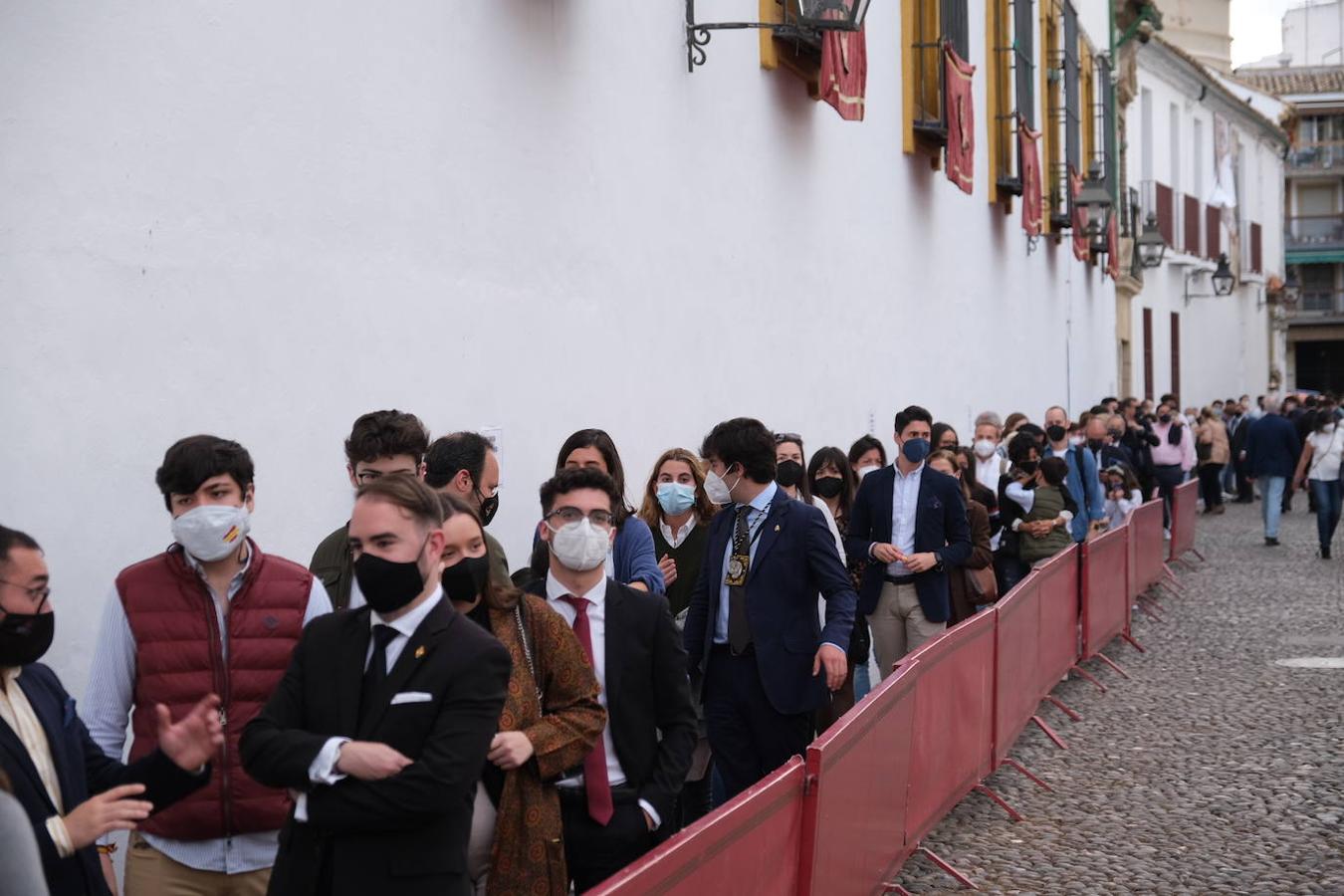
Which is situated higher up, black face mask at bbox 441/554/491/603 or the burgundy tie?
black face mask at bbox 441/554/491/603

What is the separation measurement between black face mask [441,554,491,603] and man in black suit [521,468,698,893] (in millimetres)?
449

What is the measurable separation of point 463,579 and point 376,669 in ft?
1.86

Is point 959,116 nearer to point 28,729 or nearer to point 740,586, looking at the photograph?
point 740,586

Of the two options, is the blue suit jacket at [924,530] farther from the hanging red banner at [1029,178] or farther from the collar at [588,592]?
the hanging red banner at [1029,178]

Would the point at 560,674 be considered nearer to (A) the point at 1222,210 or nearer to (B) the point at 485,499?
(B) the point at 485,499

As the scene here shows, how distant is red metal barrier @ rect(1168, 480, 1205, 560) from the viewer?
18.5 meters

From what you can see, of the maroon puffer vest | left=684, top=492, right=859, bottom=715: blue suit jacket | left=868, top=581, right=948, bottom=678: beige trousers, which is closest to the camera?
the maroon puffer vest

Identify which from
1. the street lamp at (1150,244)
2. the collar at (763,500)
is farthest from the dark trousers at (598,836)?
the street lamp at (1150,244)

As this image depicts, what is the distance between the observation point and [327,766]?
3285mm

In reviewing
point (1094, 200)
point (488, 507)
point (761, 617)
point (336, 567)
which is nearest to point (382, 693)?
point (336, 567)

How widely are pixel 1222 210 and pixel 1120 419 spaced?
25.6 metres

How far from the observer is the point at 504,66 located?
24.4 ft

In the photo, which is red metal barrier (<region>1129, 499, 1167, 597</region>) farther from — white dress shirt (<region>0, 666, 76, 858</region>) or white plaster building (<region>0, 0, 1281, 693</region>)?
white dress shirt (<region>0, 666, 76, 858</region>)

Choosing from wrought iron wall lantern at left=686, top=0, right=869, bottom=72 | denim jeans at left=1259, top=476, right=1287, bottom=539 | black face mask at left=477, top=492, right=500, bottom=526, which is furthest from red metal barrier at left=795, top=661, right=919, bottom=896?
denim jeans at left=1259, top=476, right=1287, bottom=539
